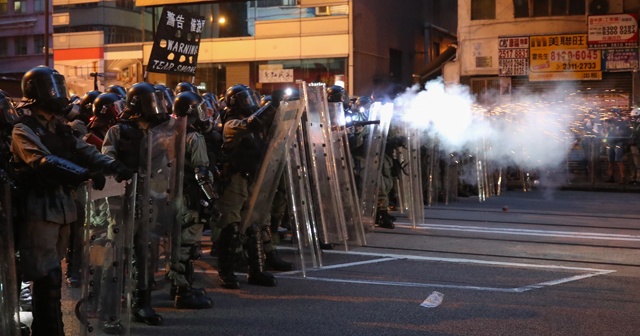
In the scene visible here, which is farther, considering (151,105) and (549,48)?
(549,48)

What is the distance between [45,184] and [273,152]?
118 inches

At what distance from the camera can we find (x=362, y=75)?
27469 millimetres

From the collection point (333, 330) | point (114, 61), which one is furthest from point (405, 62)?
point (333, 330)

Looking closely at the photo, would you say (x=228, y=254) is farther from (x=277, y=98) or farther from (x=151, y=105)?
(x=151, y=105)

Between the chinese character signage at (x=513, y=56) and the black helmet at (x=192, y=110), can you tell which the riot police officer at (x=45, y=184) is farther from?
the chinese character signage at (x=513, y=56)

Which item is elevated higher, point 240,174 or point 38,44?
point 38,44

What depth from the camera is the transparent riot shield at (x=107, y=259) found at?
5.00 metres

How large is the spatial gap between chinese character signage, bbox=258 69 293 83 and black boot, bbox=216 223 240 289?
20658 mm

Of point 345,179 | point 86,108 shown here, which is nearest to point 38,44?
point 86,108

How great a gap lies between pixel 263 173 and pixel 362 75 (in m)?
20.3

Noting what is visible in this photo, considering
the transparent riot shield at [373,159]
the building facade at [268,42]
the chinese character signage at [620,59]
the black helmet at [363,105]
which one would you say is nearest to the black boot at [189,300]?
the transparent riot shield at [373,159]

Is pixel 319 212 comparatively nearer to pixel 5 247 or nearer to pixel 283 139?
pixel 283 139

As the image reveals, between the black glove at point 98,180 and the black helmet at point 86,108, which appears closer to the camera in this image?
the black glove at point 98,180

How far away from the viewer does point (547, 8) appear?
23391 mm
